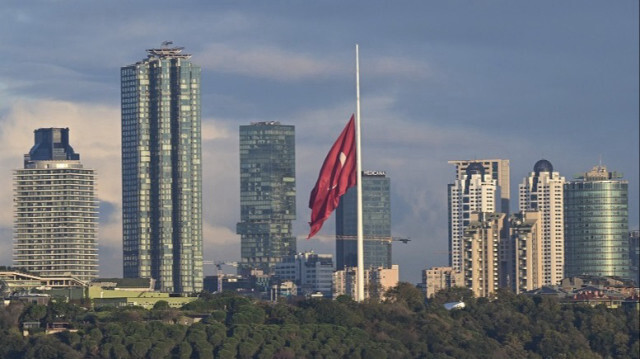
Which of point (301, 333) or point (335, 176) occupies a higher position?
point (335, 176)

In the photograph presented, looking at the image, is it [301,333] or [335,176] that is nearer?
[335,176]

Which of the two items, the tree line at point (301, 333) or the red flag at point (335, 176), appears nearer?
the red flag at point (335, 176)

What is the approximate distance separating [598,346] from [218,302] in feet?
138

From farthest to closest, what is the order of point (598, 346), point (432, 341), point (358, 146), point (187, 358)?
point (598, 346), point (432, 341), point (187, 358), point (358, 146)

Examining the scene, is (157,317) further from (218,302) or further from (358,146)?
(358,146)

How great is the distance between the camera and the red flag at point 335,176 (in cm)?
13025

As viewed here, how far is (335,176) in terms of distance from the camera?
132 metres

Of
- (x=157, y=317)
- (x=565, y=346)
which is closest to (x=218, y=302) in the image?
(x=157, y=317)

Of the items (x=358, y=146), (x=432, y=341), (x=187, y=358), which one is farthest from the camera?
(x=432, y=341)

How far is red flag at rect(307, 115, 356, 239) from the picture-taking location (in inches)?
5128

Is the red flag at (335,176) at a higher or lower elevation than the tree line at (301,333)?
higher

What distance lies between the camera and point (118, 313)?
186 meters

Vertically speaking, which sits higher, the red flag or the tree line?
the red flag

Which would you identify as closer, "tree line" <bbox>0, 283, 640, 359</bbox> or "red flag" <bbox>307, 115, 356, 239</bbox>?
"red flag" <bbox>307, 115, 356, 239</bbox>
